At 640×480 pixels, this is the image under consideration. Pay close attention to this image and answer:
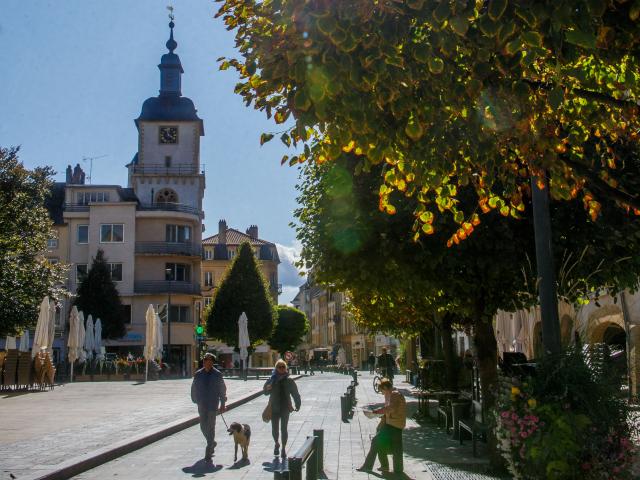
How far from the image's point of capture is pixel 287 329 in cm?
8888

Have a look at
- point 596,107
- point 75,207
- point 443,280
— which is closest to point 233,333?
point 75,207

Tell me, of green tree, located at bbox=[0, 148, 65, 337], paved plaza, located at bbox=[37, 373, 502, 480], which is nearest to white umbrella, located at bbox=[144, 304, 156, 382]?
green tree, located at bbox=[0, 148, 65, 337]

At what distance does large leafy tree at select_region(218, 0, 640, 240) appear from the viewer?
5.04 metres

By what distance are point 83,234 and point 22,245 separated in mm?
25402

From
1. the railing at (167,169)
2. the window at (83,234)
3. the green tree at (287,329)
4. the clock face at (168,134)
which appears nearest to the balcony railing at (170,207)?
the railing at (167,169)

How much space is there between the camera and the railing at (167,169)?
63.6 metres

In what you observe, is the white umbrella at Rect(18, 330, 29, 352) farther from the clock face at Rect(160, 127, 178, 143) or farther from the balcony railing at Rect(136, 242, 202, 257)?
the clock face at Rect(160, 127, 178, 143)

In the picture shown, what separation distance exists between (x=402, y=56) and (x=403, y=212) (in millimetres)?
7805

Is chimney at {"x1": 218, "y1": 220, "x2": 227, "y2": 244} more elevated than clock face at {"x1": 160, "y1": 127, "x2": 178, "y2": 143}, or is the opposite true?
clock face at {"x1": 160, "y1": 127, "x2": 178, "y2": 143}

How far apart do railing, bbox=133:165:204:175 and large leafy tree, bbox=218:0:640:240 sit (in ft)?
187

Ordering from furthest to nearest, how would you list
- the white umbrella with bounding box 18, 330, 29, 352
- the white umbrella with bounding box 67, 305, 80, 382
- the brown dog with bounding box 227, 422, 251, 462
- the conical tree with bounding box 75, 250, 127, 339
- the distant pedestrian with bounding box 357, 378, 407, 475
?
1. the conical tree with bounding box 75, 250, 127, 339
2. the white umbrella with bounding box 18, 330, 29, 352
3. the white umbrella with bounding box 67, 305, 80, 382
4. the brown dog with bounding box 227, 422, 251, 462
5. the distant pedestrian with bounding box 357, 378, 407, 475

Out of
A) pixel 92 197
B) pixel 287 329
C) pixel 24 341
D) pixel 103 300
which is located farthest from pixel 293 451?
pixel 287 329

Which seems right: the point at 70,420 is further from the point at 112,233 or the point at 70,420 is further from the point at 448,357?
the point at 112,233

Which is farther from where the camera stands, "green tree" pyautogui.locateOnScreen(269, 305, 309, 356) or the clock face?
"green tree" pyautogui.locateOnScreen(269, 305, 309, 356)
